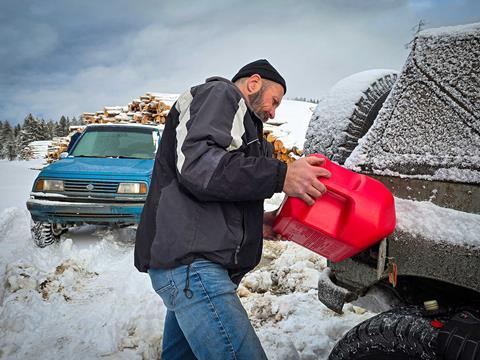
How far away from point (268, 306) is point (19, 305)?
2.23 m

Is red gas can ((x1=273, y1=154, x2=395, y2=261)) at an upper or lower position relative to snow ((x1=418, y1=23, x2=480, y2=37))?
lower

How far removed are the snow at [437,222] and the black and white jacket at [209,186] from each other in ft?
1.85

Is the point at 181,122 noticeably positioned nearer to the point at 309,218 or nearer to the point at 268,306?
the point at 309,218

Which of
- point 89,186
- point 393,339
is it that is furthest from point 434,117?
point 89,186

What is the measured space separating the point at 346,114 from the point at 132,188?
142 inches

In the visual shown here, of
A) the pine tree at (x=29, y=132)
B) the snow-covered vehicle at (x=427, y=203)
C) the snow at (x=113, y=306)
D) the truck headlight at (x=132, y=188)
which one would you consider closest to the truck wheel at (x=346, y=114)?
the snow-covered vehicle at (x=427, y=203)

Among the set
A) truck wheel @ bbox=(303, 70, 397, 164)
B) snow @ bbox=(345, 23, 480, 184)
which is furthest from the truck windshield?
snow @ bbox=(345, 23, 480, 184)

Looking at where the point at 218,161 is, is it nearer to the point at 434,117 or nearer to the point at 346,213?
the point at 346,213

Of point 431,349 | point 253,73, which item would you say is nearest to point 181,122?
point 253,73

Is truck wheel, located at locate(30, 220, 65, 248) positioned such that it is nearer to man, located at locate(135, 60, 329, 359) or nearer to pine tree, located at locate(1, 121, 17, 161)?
man, located at locate(135, 60, 329, 359)

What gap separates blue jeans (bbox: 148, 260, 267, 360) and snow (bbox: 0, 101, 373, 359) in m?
1.26

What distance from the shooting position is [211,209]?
54.2 inches

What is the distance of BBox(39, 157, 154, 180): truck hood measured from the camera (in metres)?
4.73

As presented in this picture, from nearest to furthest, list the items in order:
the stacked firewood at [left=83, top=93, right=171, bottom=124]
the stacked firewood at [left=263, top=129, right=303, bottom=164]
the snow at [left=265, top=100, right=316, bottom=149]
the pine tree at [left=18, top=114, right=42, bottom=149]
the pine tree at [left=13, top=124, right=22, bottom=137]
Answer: the stacked firewood at [left=263, top=129, right=303, bottom=164], the snow at [left=265, top=100, right=316, bottom=149], the stacked firewood at [left=83, top=93, right=171, bottom=124], the pine tree at [left=18, top=114, right=42, bottom=149], the pine tree at [left=13, top=124, right=22, bottom=137]
